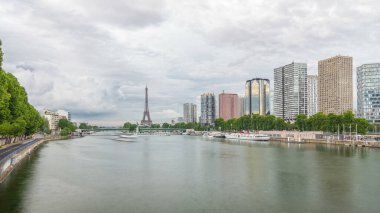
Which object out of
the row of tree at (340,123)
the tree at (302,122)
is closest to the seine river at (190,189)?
the row of tree at (340,123)

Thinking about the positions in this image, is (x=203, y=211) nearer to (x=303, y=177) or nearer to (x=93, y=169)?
(x=303, y=177)

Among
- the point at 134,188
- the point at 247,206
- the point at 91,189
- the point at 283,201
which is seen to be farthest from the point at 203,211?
the point at 91,189

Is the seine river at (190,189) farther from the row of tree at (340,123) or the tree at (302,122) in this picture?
the tree at (302,122)

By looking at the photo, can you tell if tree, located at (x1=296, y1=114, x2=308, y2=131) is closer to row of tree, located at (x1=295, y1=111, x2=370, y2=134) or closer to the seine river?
row of tree, located at (x1=295, y1=111, x2=370, y2=134)

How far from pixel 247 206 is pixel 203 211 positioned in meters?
3.77

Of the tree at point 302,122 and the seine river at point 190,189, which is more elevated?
the tree at point 302,122

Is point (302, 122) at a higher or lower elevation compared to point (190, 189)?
higher

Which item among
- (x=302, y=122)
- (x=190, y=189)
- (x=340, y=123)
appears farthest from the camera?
(x=302, y=122)

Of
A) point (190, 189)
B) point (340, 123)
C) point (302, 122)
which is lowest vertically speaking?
point (190, 189)

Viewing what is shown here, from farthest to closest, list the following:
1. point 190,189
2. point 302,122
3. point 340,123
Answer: point 302,122 → point 340,123 → point 190,189

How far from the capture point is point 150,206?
2772cm

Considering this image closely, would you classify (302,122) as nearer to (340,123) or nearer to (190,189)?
(340,123)

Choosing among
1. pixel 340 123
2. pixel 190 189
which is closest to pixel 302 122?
pixel 340 123

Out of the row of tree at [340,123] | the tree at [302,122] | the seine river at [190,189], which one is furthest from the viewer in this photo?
the tree at [302,122]
